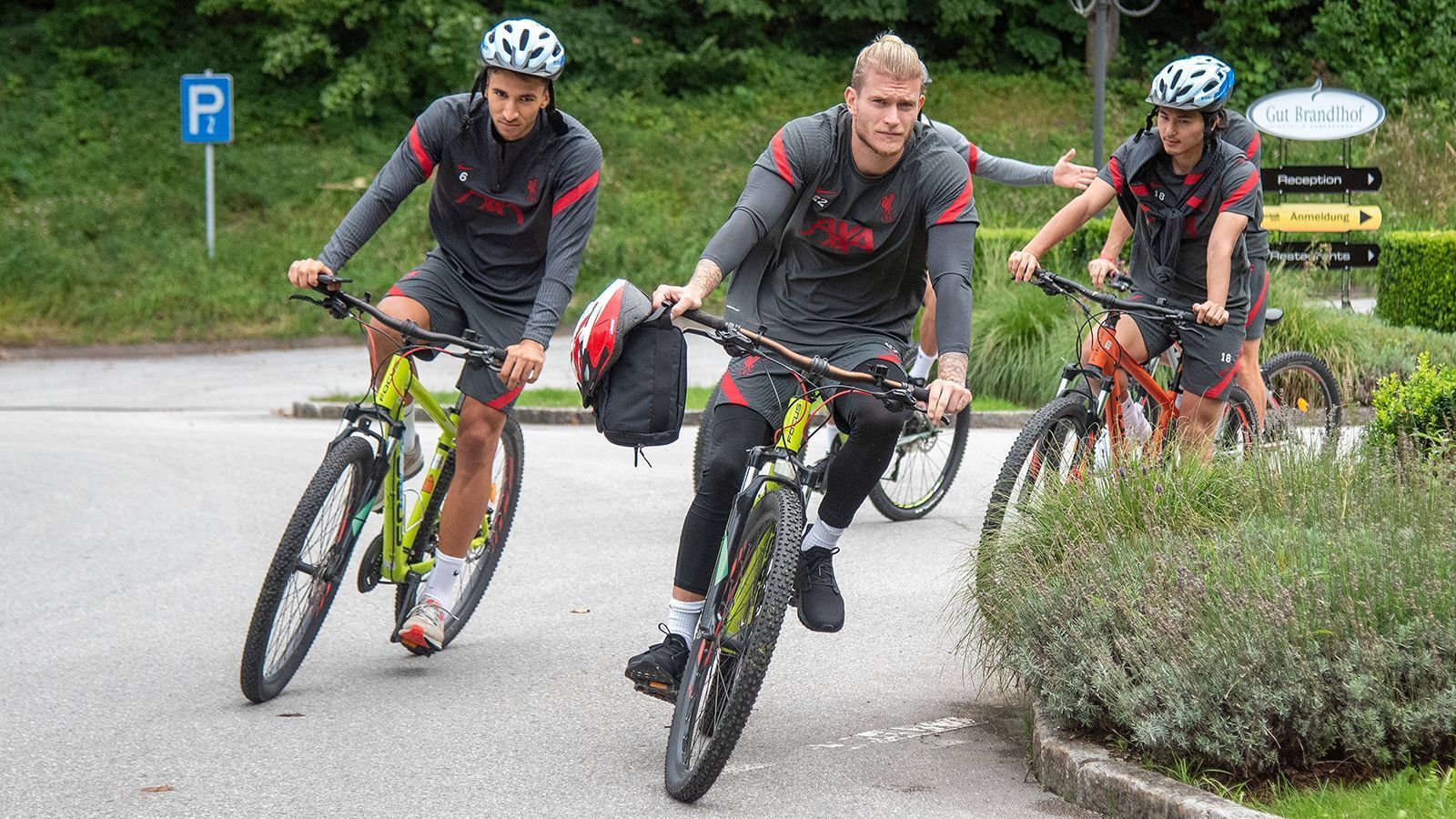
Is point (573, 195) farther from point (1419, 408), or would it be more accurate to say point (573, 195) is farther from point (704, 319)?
point (1419, 408)

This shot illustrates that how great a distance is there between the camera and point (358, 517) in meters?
5.43

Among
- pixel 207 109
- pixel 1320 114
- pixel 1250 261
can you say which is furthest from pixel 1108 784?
pixel 207 109

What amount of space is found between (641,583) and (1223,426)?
8.30 feet

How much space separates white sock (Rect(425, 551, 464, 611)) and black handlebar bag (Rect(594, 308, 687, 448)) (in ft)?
4.61

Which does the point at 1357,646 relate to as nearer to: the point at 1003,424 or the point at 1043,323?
the point at 1003,424

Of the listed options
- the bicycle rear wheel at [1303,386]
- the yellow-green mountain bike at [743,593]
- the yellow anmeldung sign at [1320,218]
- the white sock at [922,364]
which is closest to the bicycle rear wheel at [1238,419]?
the bicycle rear wheel at [1303,386]

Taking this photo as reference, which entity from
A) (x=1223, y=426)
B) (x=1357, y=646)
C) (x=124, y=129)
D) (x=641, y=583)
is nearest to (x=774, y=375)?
(x=1357, y=646)

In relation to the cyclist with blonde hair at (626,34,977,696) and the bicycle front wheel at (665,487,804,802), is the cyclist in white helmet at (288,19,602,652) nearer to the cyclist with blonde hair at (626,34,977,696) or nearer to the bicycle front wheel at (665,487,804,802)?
the cyclist with blonde hair at (626,34,977,696)

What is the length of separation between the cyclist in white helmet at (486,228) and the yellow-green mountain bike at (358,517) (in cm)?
10

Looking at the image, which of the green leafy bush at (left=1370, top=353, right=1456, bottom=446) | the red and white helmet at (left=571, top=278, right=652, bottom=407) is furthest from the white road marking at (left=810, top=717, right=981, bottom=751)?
the green leafy bush at (left=1370, top=353, right=1456, bottom=446)

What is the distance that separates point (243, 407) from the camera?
51.6 ft

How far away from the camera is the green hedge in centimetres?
1465

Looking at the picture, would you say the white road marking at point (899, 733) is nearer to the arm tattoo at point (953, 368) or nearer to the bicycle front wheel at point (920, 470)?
the arm tattoo at point (953, 368)

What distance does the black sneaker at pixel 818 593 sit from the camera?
4.78m
